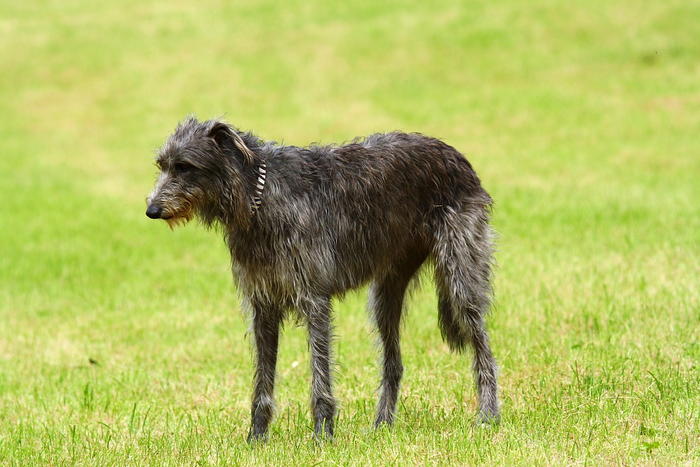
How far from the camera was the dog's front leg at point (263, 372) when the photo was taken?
7.58 m

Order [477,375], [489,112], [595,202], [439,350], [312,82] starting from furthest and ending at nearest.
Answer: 1. [312,82]
2. [489,112]
3. [595,202]
4. [439,350]
5. [477,375]

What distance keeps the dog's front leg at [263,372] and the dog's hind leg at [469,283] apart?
136cm

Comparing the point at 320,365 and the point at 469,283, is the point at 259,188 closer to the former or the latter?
the point at 320,365

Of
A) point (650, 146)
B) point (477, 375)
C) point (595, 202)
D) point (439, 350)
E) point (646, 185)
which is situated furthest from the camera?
point (650, 146)

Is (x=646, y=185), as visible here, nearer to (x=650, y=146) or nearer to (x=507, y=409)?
(x=650, y=146)

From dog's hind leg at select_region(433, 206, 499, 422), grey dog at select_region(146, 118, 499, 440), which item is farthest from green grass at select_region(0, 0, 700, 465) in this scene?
grey dog at select_region(146, 118, 499, 440)

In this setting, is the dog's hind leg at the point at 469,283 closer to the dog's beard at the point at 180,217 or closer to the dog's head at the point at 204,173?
the dog's head at the point at 204,173

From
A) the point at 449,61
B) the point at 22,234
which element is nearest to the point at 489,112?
the point at 449,61

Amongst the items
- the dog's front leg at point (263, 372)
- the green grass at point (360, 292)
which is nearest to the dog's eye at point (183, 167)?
the dog's front leg at point (263, 372)

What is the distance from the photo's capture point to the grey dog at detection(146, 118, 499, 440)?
23.4ft

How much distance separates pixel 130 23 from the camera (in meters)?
38.3

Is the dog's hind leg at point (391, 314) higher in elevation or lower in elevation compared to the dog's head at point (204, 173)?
lower

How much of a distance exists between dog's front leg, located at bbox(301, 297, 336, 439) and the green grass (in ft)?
0.69

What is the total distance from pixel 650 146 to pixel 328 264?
17.7m
